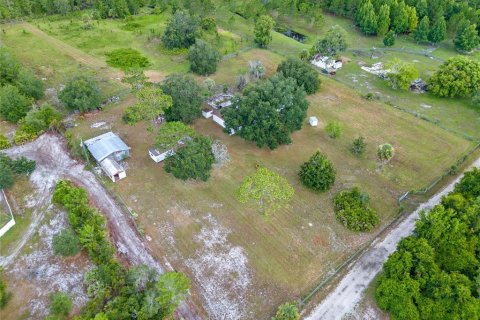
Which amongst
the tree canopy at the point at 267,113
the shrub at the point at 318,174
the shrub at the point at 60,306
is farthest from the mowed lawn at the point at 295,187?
the shrub at the point at 60,306

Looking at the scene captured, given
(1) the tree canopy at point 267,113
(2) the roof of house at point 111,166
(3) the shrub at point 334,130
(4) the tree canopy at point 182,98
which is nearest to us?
(2) the roof of house at point 111,166

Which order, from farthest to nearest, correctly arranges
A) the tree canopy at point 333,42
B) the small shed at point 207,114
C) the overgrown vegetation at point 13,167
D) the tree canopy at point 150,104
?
the tree canopy at point 333,42 → the small shed at point 207,114 → the tree canopy at point 150,104 → the overgrown vegetation at point 13,167

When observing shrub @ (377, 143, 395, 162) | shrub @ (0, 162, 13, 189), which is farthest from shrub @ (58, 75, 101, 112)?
shrub @ (377, 143, 395, 162)

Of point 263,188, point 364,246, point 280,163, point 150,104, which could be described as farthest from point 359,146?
point 150,104

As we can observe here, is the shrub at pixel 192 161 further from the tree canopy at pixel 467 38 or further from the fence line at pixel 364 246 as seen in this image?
the tree canopy at pixel 467 38

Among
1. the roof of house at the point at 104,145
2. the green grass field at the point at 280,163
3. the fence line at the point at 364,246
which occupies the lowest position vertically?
the fence line at the point at 364,246

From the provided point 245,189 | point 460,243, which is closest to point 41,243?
point 245,189

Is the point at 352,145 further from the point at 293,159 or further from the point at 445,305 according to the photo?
the point at 445,305
